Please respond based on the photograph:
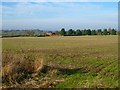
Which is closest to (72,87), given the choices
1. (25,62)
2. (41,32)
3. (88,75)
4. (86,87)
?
(86,87)

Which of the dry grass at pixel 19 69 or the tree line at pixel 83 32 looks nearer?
the dry grass at pixel 19 69

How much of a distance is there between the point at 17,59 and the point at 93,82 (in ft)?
16.2

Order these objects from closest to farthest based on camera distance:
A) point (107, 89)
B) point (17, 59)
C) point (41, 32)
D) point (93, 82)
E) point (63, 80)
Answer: point (107, 89)
point (93, 82)
point (63, 80)
point (17, 59)
point (41, 32)

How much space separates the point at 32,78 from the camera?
16875 millimetres

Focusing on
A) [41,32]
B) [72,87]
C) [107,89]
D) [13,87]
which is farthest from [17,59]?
[41,32]

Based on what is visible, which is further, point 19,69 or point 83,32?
point 83,32

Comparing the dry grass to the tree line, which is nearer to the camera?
the dry grass

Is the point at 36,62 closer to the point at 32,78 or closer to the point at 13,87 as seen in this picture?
the point at 32,78

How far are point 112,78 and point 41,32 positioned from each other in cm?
10027

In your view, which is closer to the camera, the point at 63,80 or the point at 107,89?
the point at 107,89

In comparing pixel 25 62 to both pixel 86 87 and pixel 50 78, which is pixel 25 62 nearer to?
pixel 50 78

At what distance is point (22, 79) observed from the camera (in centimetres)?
1661

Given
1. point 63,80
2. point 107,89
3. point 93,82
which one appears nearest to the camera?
point 107,89

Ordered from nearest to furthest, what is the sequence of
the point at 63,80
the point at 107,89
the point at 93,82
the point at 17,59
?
the point at 107,89 → the point at 93,82 → the point at 63,80 → the point at 17,59
